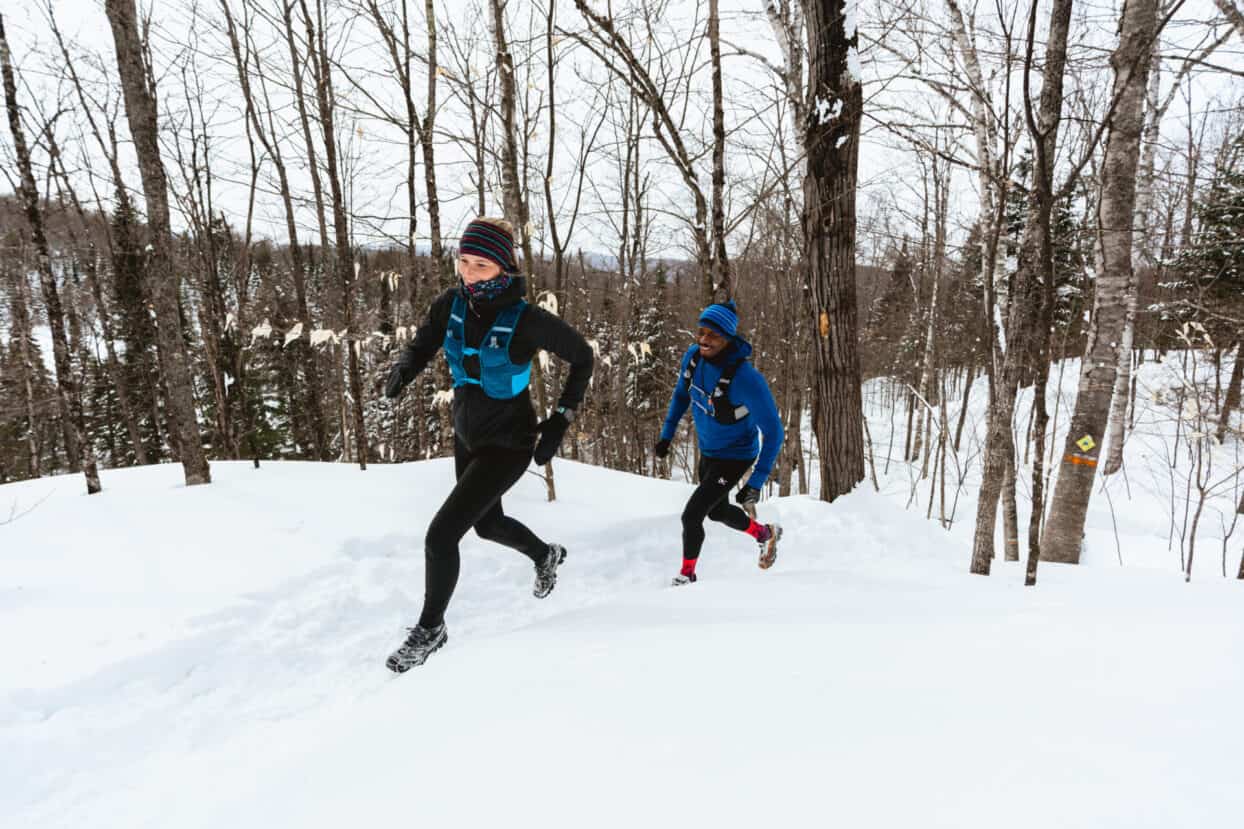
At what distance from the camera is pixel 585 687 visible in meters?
2.00

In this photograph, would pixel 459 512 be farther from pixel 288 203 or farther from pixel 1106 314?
pixel 288 203

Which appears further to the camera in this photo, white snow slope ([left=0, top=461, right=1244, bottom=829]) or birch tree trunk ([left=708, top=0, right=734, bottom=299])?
birch tree trunk ([left=708, top=0, right=734, bottom=299])

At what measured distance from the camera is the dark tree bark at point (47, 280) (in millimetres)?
5340

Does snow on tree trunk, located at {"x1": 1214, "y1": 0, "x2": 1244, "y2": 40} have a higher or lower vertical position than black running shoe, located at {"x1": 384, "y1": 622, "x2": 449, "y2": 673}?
higher

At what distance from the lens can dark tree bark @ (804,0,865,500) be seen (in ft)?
13.6

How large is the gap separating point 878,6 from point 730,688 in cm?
718

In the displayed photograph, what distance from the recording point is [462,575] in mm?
3811

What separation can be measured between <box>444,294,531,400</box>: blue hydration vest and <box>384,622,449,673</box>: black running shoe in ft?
4.02

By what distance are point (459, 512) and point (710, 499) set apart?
174cm

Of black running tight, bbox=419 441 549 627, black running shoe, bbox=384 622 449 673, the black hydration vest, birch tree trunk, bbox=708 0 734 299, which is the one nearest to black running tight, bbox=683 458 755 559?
the black hydration vest

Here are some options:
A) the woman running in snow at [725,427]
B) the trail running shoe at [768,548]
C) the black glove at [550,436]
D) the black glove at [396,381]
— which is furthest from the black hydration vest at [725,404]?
the black glove at [396,381]

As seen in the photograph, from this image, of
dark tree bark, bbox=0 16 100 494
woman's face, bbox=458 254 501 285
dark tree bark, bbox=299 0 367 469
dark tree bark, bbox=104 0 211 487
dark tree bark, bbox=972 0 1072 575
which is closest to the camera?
woman's face, bbox=458 254 501 285

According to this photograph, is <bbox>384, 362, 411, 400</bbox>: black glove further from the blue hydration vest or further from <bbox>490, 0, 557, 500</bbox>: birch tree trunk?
<bbox>490, 0, 557, 500</bbox>: birch tree trunk

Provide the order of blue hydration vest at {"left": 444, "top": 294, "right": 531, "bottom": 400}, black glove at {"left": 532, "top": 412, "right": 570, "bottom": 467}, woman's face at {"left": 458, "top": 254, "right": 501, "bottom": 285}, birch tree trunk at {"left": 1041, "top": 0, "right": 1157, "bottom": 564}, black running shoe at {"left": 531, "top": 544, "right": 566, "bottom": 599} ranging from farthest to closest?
birch tree trunk at {"left": 1041, "top": 0, "right": 1157, "bottom": 564}, black running shoe at {"left": 531, "top": 544, "right": 566, "bottom": 599}, black glove at {"left": 532, "top": 412, "right": 570, "bottom": 467}, blue hydration vest at {"left": 444, "top": 294, "right": 531, "bottom": 400}, woman's face at {"left": 458, "top": 254, "right": 501, "bottom": 285}
